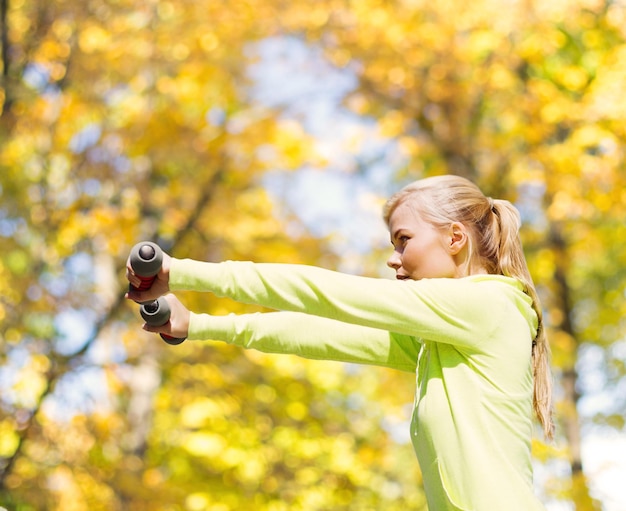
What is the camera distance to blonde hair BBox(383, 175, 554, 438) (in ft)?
6.62

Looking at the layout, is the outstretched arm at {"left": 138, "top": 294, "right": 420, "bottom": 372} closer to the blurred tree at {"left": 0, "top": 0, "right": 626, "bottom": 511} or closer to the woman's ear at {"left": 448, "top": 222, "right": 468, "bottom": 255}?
the woman's ear at {"left": 448, "top": 222, "right": 468, "bottom": 255}

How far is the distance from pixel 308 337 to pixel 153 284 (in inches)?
21.1

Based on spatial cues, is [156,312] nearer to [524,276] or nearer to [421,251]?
[421,251]

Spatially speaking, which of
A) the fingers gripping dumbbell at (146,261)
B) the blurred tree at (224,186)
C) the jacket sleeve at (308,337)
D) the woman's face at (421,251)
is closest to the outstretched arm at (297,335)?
the jacket sleeve at (308,337)

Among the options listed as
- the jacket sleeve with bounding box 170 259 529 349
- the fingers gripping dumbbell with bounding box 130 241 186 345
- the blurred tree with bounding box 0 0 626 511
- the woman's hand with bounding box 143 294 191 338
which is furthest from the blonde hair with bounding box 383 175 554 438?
the blurred tree with bounding box 0 0 626 511

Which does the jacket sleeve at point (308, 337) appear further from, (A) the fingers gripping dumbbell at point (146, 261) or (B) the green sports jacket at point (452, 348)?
(A) the fingers gripping dumbbell at point (146, 261)

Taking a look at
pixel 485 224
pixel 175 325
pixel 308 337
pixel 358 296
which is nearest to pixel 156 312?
pixel 175 325

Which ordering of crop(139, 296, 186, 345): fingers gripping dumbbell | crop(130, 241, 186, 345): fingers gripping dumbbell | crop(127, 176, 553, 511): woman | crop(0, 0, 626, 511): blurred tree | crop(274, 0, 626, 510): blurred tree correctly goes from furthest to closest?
crop(274, 0, 626, 510): blurred tree < crop(0, 0, 626, 511): blurred tree < crop(139, 296, 186, 345): fingers gripping dumbbell < crop(127, 176, 553, 511): woman < crop(130, 241, 186, 345): fingers gripping dumbbell

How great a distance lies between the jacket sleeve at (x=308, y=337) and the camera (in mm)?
2072

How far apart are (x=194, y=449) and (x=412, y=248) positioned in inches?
302

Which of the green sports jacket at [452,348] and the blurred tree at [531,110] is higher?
the green sports jacket at [452,348]

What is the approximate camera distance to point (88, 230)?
7031 millimetres

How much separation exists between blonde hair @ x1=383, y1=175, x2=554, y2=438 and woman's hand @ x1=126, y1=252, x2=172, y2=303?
2.08 feet

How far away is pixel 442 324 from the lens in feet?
5.89
